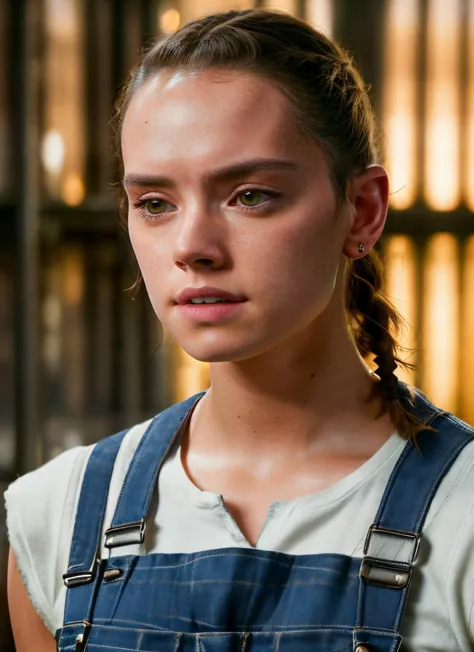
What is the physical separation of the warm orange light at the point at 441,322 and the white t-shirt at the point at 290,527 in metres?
1.27

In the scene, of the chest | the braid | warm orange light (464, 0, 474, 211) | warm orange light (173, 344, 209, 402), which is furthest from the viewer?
warm orange light (173, 344, 209, 402)

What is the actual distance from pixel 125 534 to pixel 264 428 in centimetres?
22

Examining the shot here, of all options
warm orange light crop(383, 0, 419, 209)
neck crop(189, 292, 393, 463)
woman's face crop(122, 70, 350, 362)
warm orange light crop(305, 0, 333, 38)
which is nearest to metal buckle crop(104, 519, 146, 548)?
neck crop(189, 292, 393, 463)

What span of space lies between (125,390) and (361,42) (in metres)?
1.02

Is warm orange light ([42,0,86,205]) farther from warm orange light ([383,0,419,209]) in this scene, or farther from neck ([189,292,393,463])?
neck ([189,292,393,463])

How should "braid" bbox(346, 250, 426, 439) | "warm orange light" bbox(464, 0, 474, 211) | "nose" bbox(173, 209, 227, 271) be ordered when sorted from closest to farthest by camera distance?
"nose" bbox(173, 209, 227, 271)
"braid" bbox(346, 250, 426, 439)
"warm orange light" bbox(464, 0, 474, 211)

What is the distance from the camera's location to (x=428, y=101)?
2.60 metres

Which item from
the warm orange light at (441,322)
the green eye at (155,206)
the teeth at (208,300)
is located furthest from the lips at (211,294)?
the warm orange light at (441,322)

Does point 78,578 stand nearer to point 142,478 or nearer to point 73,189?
point 142,478

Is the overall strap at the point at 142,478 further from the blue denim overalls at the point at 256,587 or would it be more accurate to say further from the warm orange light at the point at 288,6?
the warm orange light at the point at 288,6

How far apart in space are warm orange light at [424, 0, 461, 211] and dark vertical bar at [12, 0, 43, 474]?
0.95 m

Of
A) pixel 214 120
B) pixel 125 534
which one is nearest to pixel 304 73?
pixel 214 120

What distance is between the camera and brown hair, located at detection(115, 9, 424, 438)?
4.09 ft

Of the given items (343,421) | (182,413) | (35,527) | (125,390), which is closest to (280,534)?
(343,421)
